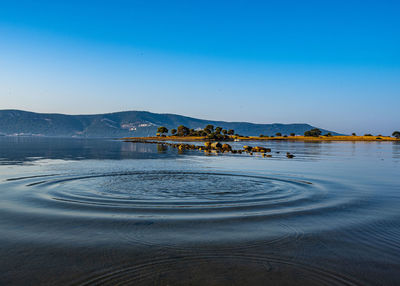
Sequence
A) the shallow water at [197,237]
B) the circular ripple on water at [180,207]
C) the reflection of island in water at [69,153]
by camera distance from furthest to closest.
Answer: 1. the reflection of island in water at [69,153]
2. the circular ripple on water at [180,207]
3. the shallow water at [197,237]

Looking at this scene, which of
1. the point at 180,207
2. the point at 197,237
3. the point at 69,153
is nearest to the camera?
the point at 197,237

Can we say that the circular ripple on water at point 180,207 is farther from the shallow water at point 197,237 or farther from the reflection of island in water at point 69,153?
the reflection of island in water at point 69,153

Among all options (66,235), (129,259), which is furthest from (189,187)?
(129,259)

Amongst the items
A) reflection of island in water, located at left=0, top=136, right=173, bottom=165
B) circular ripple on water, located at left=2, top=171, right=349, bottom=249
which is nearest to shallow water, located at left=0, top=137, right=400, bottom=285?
circular ripple on water, located at left=2, top=171, right=349, bottom=249

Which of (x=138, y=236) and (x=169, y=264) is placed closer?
(x=169, y=264)

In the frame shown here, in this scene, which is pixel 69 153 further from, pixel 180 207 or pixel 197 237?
pixel 197 237

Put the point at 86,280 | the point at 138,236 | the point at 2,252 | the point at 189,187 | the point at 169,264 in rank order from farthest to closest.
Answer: the point at 189,187
the point at 138,236
the point at 2,252
the point at 169,264
the point at 86,280

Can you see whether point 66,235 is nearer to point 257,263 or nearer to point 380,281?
point 257,263

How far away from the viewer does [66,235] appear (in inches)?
355

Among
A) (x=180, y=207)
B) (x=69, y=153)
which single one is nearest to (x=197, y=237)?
(x=180, y=207)

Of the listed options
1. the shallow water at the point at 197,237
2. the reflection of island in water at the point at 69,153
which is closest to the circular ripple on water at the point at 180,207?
the shallow water at the point at 197,237

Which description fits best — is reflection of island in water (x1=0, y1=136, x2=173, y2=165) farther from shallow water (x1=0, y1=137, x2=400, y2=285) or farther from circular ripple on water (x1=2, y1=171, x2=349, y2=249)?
shallow water (x1=0, y1=137, x2=400, y2=285)

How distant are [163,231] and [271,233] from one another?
366 cm

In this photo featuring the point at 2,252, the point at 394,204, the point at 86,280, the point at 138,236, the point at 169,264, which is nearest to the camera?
the point at 86,280
